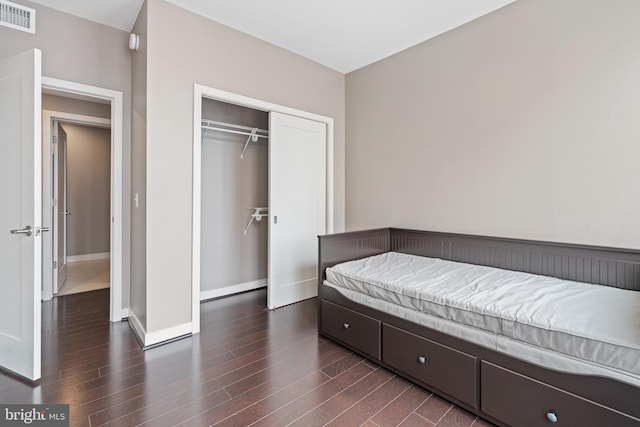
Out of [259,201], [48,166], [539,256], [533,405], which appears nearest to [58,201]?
[48,166]

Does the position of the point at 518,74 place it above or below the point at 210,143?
above

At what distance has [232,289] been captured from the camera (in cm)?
396

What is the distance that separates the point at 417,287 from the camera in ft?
6.93

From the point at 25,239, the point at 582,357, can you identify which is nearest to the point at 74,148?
the point at 25,239

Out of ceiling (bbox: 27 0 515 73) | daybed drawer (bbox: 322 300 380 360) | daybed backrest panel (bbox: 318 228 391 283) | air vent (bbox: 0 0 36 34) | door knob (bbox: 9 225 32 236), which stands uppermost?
ceiling (bbox: 27 0 515 73)

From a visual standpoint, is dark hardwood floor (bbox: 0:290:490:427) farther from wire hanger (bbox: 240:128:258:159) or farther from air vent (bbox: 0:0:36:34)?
air vent (bbox: 0:0:36:34)

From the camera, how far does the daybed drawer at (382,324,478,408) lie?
177cm

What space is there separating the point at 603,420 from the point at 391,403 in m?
0.98

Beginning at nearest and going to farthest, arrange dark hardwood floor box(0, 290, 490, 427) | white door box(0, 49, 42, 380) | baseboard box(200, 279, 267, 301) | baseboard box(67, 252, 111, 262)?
dark hardwood floor box(0, 290, 490, 427) → white door box(0, 49, 42, 380) → baseboard box(200, 279, 267, 301) → baseboard box(67, 252, 111, 262)

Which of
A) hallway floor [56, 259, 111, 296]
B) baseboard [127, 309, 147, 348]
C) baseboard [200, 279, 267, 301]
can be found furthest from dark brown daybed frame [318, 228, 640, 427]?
hallway floor [56, 259, 111, 296]

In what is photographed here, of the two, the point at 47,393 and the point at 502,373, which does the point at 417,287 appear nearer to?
the point at 502,373

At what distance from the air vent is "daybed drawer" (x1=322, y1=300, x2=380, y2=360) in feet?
11.1

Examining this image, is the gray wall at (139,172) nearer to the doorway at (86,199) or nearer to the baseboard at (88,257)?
the doorway at (86,199)

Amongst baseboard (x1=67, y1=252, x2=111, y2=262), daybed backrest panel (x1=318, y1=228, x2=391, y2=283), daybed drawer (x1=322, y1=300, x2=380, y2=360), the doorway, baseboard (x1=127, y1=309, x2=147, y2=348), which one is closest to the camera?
daybed drawer (x1=322, y1=300, x2=380, y2=360)
